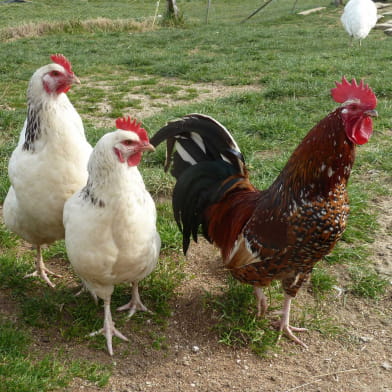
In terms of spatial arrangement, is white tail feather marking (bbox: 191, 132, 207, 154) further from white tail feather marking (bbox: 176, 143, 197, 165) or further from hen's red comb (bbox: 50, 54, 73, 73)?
hen's red comb (bbox: 50, 54, 73, 73)

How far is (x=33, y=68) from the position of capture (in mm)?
9883

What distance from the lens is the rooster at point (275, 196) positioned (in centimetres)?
267

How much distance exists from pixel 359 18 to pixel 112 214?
38.0 ft

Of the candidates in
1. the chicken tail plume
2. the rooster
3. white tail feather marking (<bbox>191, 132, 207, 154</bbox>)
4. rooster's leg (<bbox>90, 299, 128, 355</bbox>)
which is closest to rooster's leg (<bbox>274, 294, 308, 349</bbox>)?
the rooster

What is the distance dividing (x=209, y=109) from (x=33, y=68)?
15.9ft

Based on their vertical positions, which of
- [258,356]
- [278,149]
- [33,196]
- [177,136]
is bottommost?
[258,356]

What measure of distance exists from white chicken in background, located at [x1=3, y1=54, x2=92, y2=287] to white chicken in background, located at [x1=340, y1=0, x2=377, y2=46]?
425 inches

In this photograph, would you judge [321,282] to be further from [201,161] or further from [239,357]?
[201,161]

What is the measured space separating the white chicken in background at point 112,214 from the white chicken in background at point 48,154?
25 cm

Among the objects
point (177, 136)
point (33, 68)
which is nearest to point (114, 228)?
point (177, 136)

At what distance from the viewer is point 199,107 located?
23.6 feet

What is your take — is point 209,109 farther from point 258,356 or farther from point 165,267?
point 258,356

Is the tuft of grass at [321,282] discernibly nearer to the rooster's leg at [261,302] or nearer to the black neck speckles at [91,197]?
the rooster's leg at [261,302]

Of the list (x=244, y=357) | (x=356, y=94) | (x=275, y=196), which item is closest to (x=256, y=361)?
(x=244, y=357)
